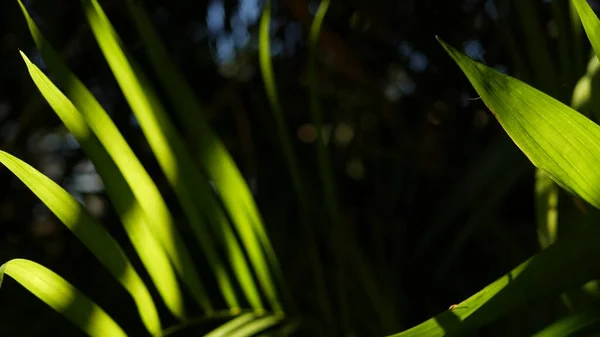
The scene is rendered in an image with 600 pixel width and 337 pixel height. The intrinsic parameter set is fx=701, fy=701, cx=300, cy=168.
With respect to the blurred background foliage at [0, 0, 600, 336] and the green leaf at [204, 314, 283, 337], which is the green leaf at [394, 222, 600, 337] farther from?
the blurred background foliage at [0, 0, 600, 336]

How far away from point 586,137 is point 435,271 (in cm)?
50

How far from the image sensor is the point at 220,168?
0.43m

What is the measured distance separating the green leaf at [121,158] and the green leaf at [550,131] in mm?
192

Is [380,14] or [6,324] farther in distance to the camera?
[380,14]

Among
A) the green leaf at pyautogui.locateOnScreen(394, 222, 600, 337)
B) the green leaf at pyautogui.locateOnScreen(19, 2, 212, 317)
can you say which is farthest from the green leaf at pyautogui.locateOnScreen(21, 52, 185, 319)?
→ the green leaf at pyautogui.locateOnScreen(394, 222, 600, 337)

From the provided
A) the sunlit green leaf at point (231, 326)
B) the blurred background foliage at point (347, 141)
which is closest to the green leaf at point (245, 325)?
the sunlit green leaf at point (231, 326)

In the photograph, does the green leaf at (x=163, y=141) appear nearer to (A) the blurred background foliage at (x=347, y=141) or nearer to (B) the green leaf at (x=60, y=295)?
(B) the green leaf at (x=60, y=295)

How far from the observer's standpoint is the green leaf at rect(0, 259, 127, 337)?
308mm

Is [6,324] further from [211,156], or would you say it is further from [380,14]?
[380,14]

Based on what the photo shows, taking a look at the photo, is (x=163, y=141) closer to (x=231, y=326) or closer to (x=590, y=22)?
(x=231, y=326)

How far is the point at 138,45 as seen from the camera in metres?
0.88

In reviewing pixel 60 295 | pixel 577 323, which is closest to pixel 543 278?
pixel 577 323

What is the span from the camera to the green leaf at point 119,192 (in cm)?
34

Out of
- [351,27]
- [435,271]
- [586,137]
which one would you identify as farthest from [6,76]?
[586,137]
